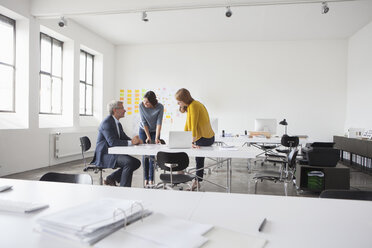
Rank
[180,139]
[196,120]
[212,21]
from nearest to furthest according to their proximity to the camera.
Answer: [180,139], [196,120], [212,21]

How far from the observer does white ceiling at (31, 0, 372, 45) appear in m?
5.01

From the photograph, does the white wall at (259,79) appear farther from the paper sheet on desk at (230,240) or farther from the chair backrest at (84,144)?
the paper sheet on desk at (230,240)

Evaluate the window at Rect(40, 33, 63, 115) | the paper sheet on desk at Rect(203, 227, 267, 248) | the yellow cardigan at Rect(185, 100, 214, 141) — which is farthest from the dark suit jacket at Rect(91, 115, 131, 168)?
the window at Rect(40, 33, 63, 115)

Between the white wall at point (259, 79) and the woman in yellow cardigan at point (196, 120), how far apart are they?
451 centimetres

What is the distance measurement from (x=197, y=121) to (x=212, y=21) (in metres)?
3.96

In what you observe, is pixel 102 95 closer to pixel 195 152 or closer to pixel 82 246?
pixel 195 152

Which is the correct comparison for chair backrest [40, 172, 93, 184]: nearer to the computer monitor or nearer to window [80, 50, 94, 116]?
the computer monitor

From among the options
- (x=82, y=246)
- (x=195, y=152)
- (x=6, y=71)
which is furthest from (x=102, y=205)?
(x=6, y=71)

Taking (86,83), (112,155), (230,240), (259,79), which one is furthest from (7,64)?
(259,79)

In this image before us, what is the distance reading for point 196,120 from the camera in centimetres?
349

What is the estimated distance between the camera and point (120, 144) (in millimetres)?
3273

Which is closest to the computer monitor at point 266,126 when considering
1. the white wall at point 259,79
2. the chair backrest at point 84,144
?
the white wall at point 259,79

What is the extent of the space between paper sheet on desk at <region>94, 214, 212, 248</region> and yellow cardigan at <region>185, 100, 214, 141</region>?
8.53ft

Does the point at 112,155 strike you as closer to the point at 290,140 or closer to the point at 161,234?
the point at 161,234
